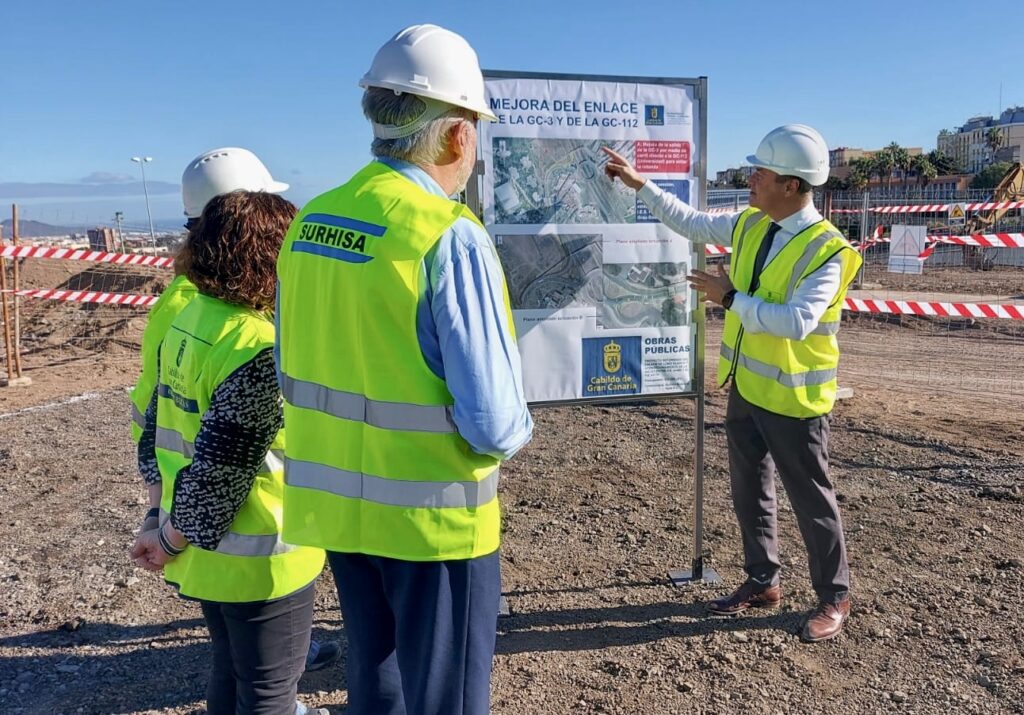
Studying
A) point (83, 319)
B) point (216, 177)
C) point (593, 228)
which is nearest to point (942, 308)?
point (593, 228)

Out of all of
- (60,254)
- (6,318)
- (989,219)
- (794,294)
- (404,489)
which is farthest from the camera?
(989,219)

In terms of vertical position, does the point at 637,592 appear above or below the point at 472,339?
below

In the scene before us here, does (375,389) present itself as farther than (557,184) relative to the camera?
No

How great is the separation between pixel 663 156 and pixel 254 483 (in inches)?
103

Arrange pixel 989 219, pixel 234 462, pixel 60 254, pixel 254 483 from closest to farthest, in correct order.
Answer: pixel 234 462
pixel 254 483
pixel 60 254
pixel 989 219

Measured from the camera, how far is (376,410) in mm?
1917

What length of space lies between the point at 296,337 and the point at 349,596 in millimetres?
684

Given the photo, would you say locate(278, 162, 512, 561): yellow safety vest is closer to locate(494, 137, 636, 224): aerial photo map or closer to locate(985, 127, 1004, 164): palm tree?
locate(494, 137, 636, 224): aerial photo map

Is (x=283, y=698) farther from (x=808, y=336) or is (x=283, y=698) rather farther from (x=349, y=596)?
(x=808, y=336)

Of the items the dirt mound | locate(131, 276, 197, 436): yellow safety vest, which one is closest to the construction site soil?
locate(131, 276, 197, 436): yellow safety vest

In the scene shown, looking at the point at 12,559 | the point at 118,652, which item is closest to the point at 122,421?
the point at 12,559

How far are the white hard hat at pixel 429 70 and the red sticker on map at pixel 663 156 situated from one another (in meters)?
2.03

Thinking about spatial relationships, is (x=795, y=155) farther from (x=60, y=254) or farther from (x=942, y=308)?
(x=60, y=254)

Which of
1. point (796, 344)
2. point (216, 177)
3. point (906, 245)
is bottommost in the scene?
point (796, 344)
